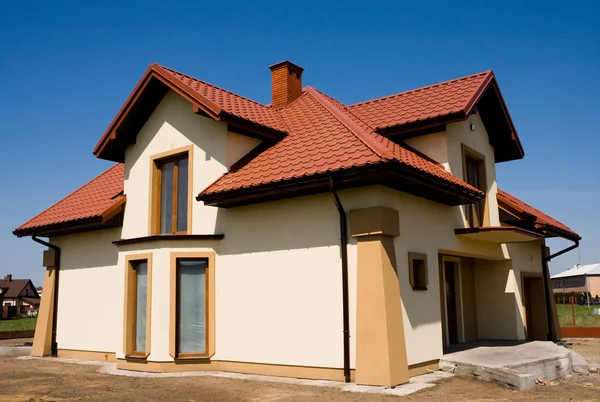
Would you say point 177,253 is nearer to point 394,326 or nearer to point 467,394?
point 394,326

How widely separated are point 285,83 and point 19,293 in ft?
264

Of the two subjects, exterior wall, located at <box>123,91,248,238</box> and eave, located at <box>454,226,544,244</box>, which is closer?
eave, located at <box>454,226,544,244</box>

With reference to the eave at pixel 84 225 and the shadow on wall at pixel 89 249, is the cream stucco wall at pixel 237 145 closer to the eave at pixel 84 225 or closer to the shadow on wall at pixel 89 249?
the eave at pixel 84 225

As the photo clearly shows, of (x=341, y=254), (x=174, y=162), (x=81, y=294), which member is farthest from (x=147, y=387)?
(x=81, y=294)

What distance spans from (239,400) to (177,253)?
165 inches

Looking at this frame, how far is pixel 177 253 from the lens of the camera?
1164 centimetres

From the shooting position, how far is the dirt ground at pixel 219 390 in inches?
332

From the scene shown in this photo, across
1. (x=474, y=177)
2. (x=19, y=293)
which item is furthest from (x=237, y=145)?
(x=19, y=293)

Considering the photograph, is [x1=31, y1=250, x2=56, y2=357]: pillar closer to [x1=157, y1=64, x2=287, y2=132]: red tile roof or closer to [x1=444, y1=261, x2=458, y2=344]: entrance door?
[x1=157, y1=64, x2=287, y2=132]: red tile roof

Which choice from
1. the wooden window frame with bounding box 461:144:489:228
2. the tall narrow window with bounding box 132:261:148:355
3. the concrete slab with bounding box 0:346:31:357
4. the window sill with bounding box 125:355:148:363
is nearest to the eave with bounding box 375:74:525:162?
the wooden window frame with bounding box 461:144:489:228

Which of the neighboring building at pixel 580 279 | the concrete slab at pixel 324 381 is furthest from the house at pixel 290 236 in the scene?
the neighboring building at pixel 580 279

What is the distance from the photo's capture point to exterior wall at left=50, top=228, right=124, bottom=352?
1424 cm

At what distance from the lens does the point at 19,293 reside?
82375mm

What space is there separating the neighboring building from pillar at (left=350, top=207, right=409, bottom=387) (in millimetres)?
69449
